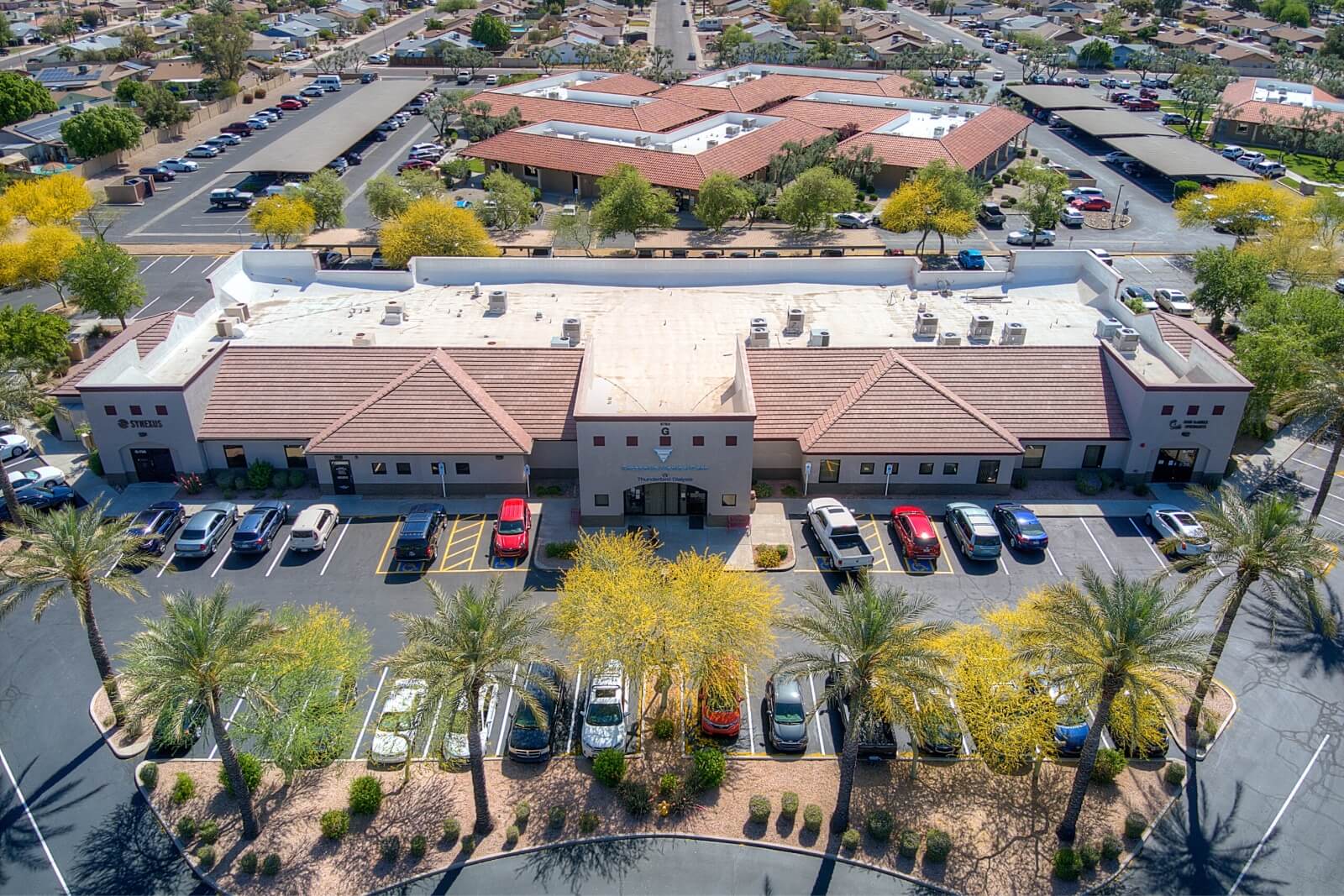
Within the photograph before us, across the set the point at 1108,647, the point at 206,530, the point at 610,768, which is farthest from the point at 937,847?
the point at 206,530

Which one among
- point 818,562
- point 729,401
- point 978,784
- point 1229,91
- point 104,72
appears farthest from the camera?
point 104,72

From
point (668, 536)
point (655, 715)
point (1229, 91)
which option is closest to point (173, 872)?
point (655, 715)

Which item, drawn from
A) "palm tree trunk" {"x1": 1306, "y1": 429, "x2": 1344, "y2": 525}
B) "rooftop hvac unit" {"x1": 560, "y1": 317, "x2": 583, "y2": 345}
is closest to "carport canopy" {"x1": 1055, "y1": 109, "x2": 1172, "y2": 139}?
"palm tree trunk" {"x1": 1306, "y1": 429, "x2": 1344, "y2": 525}

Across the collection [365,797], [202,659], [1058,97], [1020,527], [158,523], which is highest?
[202,659]

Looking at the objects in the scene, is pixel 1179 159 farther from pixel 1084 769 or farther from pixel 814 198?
pixel 1084 769

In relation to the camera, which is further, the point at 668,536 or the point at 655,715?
the point at 668,536

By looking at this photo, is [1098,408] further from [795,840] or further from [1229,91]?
[1229,91]

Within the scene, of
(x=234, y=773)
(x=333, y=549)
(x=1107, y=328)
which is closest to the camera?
(x=234, y=773)
